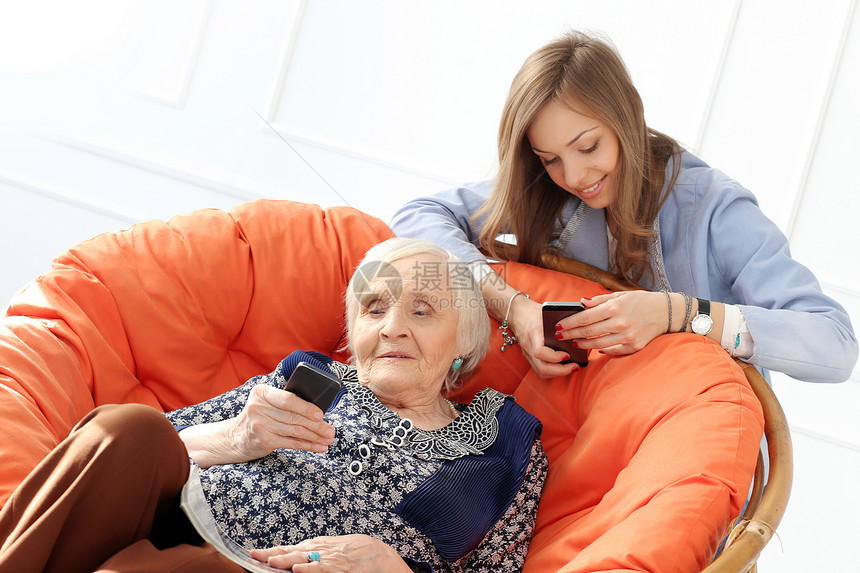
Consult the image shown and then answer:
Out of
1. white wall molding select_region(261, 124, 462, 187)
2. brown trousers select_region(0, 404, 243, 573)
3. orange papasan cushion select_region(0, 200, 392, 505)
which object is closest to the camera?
brown trousers select_region(0, 404, 243, 573)

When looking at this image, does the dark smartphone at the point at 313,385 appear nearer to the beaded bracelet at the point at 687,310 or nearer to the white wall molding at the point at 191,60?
the beaded bracelet at the point at 687,310

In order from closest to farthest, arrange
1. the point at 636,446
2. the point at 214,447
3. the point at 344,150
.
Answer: the point at 214,447, the point at 636,446, the point at 344,150

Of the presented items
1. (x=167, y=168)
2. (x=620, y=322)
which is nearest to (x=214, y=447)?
(x=620, y=322)

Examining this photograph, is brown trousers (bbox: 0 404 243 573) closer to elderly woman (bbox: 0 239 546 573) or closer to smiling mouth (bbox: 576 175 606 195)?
elderly woman (bbox: 0 239 546 573)

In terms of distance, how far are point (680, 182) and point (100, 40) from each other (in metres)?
3.00

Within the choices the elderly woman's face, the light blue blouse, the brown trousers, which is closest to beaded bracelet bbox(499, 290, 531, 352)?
the light blue blouse

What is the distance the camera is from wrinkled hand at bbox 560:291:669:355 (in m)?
1.48

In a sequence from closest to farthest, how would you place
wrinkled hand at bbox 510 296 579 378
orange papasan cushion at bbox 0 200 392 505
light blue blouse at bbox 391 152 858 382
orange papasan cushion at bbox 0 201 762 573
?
orange papasan cushion at bbox 0 201 762 573, orange papasan cushion at bbox 0 200 392 505, light blue blouse at bbox 391 152 858 382, wrinkled hand at bbox 510 296 579 378

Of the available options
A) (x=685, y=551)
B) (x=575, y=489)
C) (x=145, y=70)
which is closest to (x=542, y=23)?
(x=145, y=70)

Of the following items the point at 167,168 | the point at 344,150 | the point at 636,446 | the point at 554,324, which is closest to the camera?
the point at 636,446

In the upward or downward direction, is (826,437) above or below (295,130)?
below

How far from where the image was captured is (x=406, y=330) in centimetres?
141

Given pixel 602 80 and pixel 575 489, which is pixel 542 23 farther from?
pixel 575 489

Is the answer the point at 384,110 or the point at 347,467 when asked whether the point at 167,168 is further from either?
the point at 347,467
